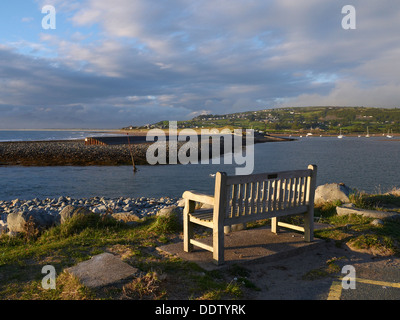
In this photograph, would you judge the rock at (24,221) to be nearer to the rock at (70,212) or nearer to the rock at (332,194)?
the rock at (70,212)

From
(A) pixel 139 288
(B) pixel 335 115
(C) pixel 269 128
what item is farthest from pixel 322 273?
(B) pixel 335 115

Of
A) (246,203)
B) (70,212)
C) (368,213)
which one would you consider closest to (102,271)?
(246,203)

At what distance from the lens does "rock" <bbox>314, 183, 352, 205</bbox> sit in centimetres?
964

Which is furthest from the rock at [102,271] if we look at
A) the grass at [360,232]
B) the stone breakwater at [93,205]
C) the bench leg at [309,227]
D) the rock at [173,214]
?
the stone breakwater at [93,205]

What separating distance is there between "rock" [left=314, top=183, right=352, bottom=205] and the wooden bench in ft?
12.1

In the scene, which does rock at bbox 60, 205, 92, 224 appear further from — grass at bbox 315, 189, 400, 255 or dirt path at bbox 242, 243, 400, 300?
grass at bbox 315, 189, 400, 255

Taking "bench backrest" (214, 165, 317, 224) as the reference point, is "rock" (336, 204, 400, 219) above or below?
below

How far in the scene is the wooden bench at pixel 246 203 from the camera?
4.97 meters

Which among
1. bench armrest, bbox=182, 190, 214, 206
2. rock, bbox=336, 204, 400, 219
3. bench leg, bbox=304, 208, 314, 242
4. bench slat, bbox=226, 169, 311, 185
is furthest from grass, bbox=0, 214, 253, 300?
rock, bbox=336, 204, 400, 219

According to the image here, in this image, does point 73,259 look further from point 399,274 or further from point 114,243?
point 399,274

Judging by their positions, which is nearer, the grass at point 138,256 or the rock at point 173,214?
the grass at point 138,256

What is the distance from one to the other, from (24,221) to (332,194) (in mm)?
8251

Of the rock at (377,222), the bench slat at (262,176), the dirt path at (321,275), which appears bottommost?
the dirt path at (321,275)

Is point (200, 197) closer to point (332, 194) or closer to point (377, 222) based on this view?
point (377, 222)
